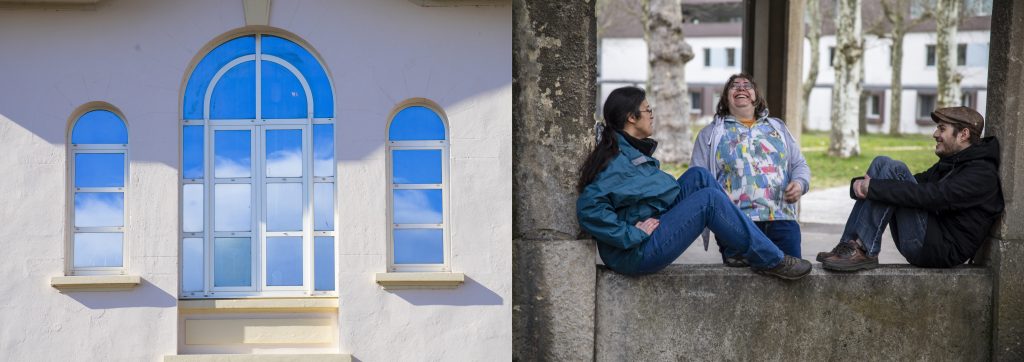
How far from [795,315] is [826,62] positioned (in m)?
55.1

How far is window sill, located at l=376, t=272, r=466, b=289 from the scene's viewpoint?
6770 millimetres

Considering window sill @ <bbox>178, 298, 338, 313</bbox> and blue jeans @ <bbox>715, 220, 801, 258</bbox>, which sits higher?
blue jeans @ <bbox>715, 220, 801, 258</bbox>

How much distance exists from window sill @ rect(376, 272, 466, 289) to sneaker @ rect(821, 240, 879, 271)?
6.69 ft

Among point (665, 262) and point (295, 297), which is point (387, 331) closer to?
point (295, 297)

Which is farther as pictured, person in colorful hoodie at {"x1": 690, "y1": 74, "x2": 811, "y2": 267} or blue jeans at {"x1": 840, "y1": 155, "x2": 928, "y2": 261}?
person in colorful hoodie at {"x1": 690, "y1": 74, "x2": 811, "y2": 267}

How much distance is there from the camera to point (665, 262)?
6.82 meters

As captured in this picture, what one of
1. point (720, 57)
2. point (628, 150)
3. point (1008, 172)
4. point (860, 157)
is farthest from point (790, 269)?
point (720, 57)

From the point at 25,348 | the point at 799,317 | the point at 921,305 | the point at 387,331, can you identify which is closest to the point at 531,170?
the point at 387,331

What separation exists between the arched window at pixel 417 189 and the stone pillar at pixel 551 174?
0.40m

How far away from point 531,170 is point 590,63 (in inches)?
25.8

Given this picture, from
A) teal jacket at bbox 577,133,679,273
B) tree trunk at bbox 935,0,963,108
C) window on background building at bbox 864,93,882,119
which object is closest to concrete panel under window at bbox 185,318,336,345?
teal jacket at bbox 577,133,679,273

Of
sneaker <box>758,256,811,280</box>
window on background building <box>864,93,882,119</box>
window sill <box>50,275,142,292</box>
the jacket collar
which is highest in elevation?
window on background building <box>864,93,882,119</box>

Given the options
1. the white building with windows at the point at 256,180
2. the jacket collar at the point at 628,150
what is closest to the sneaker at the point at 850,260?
the jacket collar at the point at 628,150

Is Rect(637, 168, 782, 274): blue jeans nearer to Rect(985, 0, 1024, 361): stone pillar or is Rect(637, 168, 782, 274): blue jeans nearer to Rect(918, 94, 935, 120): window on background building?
Rect(985, 0, 1024, 361): stone pillar
